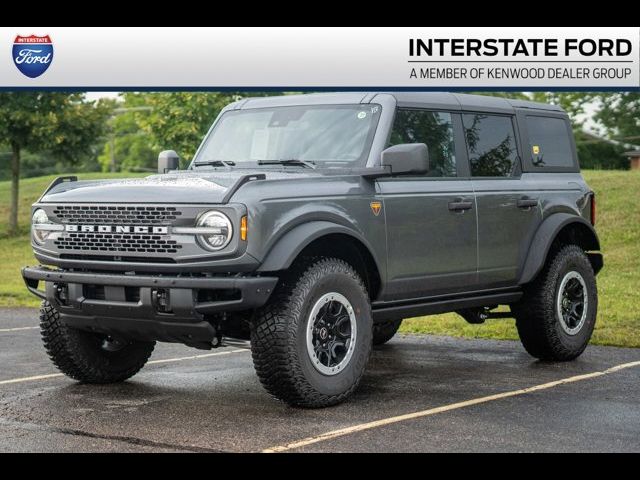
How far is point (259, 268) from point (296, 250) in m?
0.28

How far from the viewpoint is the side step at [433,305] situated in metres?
8.30

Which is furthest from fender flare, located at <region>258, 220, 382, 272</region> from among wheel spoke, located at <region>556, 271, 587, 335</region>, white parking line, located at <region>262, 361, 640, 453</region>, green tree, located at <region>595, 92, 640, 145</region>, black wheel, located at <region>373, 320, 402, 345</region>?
green tree, located at <region>595, 92, 640, 145</region>

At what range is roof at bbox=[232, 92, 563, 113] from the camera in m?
8.73

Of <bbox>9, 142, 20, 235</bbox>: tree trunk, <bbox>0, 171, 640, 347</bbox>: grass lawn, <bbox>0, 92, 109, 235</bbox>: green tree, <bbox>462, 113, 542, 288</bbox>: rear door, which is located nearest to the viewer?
<bbox>462, 113, 542, 288</bbox>: rear door

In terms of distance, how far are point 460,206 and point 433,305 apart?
0.83 m

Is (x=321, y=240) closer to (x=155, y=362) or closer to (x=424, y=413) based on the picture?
(x=424, y=413)

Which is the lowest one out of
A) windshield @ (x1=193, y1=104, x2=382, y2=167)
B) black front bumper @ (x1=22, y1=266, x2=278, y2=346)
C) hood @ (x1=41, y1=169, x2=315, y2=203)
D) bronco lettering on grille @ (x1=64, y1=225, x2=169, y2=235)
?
black front bumper @ (x1=22, y1=266, x2=278, y2=346)

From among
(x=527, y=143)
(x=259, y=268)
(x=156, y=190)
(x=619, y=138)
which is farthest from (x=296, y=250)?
(x=619, y=138)

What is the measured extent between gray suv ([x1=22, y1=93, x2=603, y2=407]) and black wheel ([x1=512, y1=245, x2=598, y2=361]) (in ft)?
0.06

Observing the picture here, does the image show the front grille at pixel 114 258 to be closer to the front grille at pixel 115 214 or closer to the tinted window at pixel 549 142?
the front grille at pixel 115 214

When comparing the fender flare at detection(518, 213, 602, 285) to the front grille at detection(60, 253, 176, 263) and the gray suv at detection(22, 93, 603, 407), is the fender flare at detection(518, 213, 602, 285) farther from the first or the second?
the front grille at detection(60, 253, 176, 263)

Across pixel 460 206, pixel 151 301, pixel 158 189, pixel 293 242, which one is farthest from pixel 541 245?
pixel 151 301

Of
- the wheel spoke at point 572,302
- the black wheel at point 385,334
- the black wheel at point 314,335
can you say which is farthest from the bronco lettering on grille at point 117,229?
the wheel spoke at point 572,302

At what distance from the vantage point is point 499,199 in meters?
9.29
